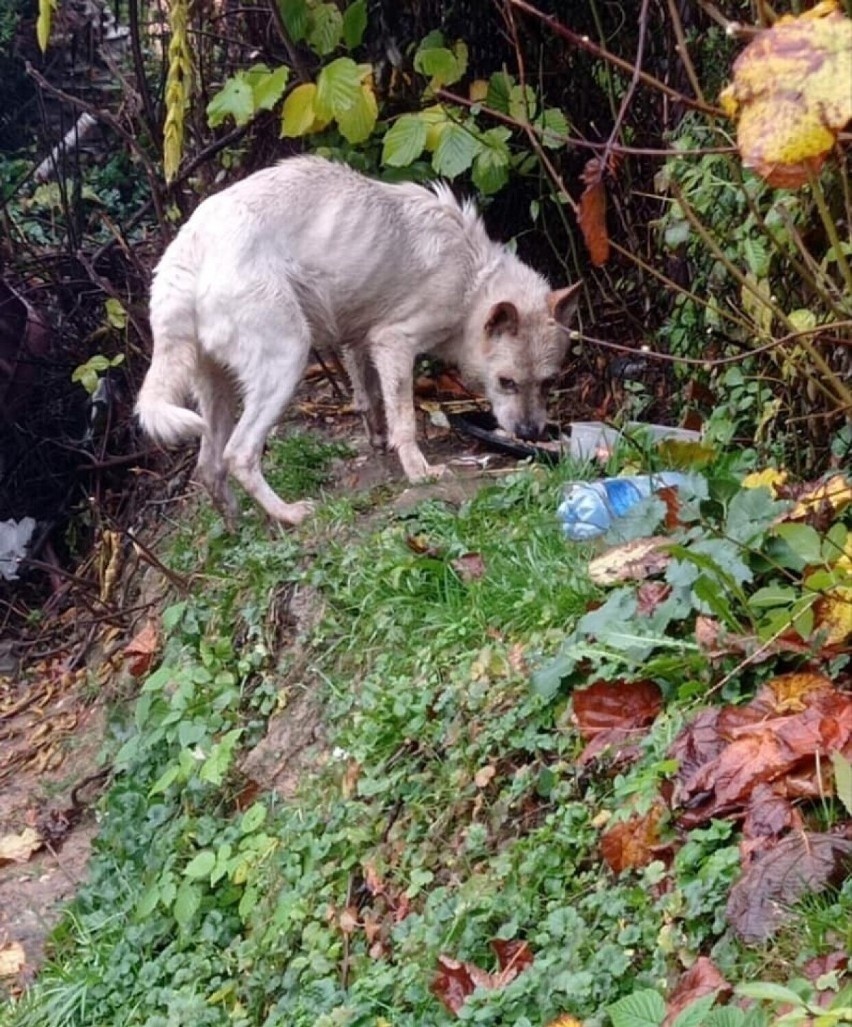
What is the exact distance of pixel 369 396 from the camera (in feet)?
22.8

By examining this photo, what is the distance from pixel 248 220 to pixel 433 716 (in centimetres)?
242

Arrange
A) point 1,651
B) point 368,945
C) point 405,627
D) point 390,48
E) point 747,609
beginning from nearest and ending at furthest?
point 747,609 → point 368,945 → point 405,627 → point 390,48 → point 1,651

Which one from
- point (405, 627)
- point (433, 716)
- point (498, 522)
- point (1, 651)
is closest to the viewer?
point (433, 716)

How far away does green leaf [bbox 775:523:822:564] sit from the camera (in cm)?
370

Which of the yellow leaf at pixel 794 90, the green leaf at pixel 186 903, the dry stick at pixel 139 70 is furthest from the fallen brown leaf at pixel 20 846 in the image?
the yellow leaf at pixel 794 90

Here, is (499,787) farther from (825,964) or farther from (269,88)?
(269,88)

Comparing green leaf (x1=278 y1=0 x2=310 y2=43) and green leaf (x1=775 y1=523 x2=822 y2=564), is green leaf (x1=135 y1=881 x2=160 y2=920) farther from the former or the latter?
green leaf (x1=278 y1=0 x2=310 y2=43)

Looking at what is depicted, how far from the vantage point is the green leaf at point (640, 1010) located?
2969mm

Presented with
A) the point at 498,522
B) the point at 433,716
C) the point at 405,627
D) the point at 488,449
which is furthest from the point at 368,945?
the point at 488,449

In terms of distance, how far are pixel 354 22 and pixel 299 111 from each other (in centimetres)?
53

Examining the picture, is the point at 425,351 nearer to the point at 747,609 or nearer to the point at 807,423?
the point at 807,423

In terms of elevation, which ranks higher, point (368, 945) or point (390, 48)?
point (390, 48)

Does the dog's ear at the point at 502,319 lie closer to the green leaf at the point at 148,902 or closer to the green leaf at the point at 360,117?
the green leaf at the point at 360,117

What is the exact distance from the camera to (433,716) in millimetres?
4652
